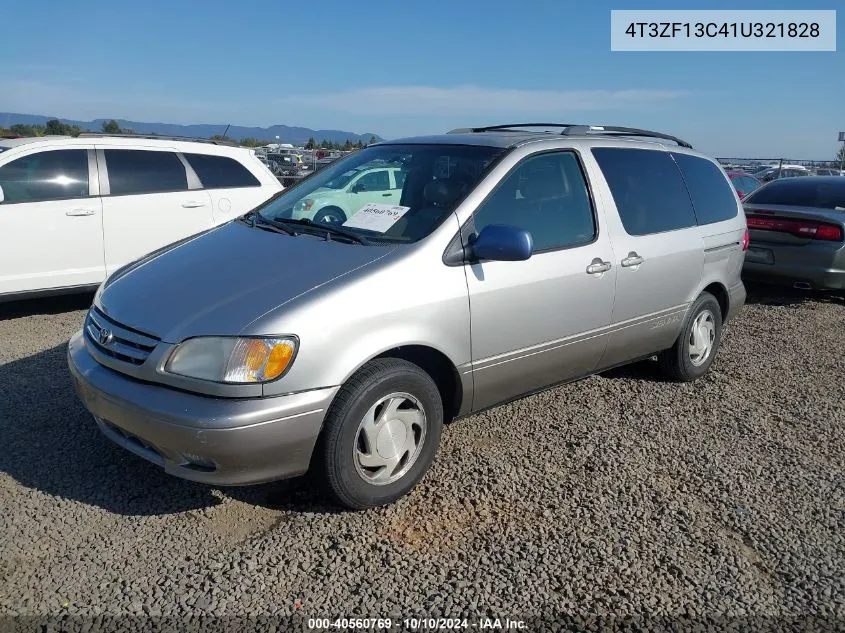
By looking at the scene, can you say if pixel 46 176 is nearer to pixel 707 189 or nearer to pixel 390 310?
pixel 390 310

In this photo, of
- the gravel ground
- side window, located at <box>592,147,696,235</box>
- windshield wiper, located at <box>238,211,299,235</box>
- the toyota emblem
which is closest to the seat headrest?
windshield wiper, located at <box>238,211,299,235</box>

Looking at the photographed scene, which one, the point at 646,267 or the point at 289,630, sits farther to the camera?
the point at 646,267

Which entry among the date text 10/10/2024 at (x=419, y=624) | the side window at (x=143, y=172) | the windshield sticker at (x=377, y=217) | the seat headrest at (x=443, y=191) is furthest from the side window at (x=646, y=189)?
the side window at (x=143, y=172)

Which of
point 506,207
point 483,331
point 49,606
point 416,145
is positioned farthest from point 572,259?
point 49,606

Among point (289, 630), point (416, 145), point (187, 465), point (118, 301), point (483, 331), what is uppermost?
point (416, 145)

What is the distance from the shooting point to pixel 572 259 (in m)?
3.79

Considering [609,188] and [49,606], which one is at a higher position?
[609,188]

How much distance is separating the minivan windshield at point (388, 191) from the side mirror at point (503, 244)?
24 centimetres

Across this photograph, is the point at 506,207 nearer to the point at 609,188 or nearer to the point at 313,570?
the point at 609,188

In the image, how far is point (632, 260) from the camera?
413cm

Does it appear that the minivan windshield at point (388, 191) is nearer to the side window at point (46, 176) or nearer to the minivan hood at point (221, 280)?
the minivan hood at point (221, 280)

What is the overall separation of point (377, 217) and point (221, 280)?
0.89 m

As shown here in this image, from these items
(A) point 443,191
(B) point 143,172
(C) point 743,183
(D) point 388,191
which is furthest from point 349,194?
(C) point 743,183

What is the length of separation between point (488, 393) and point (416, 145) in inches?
62.4
